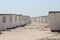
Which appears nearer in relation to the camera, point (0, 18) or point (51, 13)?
point (51, 13)

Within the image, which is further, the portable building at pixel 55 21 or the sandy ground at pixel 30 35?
the portable building at pixel 55 21

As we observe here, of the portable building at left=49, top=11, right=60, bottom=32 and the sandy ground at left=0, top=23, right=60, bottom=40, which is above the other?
the portable building at left=49, top=11, right=60, bottom=32

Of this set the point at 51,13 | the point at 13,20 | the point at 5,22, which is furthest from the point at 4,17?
the point at 51,13

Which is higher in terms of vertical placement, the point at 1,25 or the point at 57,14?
the point at 57,14

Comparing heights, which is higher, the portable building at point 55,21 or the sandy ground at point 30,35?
the portable building at point 55,21

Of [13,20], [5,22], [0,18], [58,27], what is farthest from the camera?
[13,20]

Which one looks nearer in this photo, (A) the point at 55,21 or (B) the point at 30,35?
(B) the point at 30,35

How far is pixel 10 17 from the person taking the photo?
1070 inches

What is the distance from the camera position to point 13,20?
28.9m

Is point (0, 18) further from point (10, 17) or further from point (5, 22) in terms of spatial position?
point (10, 17)

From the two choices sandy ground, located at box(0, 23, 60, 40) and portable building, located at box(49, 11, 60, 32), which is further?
portable building, located at box(49, 11, 60, 32)

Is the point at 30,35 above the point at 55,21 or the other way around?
the other way around

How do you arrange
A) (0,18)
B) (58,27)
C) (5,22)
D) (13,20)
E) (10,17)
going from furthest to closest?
1. (13,20)
2. (10,17)
3. (5,22)
4. (0,18)
5. (58,27)

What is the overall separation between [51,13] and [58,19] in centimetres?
115
